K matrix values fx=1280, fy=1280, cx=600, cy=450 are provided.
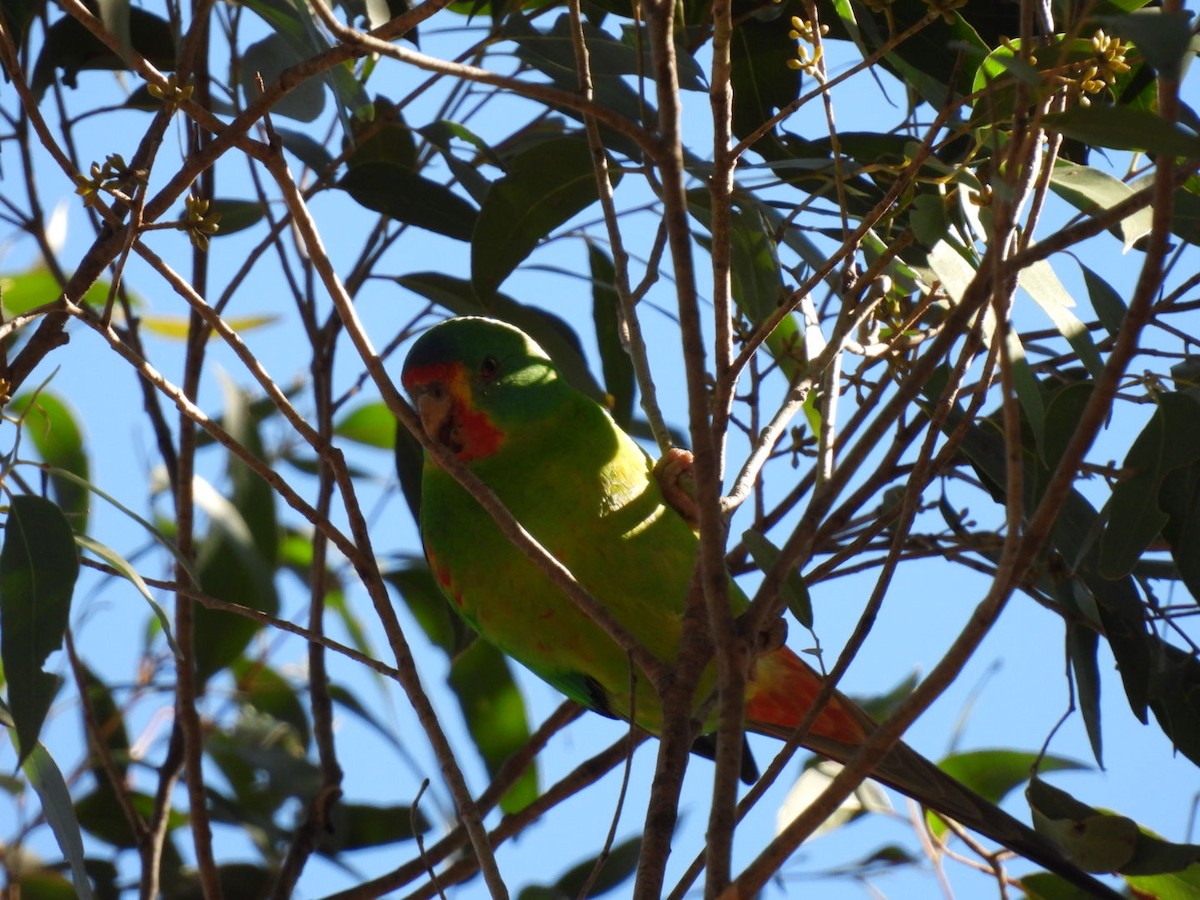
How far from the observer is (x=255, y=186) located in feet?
7.39

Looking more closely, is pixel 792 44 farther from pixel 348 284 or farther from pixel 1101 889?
pixel 1101 889

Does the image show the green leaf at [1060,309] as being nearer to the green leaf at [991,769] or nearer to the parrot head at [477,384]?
the parrot head at [477,384]

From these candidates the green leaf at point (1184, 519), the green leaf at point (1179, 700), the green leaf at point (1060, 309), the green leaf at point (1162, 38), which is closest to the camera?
the green leaf at point (1162, 38)

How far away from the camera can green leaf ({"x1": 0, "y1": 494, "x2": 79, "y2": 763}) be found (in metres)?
1.26

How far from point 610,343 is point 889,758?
2.95ft

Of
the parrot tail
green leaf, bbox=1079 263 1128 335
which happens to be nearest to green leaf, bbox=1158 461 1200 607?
green leaf, bbox=1079 263 1128 335

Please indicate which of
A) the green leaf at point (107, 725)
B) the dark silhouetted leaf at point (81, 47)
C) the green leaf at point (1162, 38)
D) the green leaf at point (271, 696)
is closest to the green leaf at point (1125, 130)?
the green leaf at point (1162, 38)

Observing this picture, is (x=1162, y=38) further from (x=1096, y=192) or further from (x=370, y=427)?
(x=370, y=427)

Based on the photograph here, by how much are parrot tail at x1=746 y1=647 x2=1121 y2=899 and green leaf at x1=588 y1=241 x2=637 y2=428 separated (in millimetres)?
565

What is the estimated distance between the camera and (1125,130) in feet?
3.26

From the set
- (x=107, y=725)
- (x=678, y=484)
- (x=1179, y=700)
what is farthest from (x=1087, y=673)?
(x=107, y=725)

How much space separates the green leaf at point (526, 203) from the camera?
5.60ft

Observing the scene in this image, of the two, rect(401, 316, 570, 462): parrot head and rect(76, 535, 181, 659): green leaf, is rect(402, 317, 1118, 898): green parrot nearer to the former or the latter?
rect(401, 316, 570, 462): parrot head

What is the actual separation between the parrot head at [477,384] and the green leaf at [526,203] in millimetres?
439
